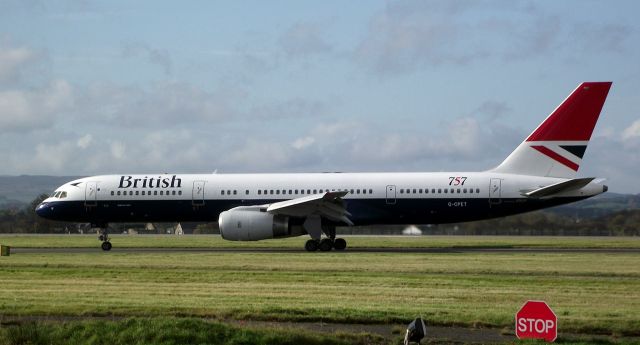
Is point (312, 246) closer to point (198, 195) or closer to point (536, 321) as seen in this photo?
point (198, 195)

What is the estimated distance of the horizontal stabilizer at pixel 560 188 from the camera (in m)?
38.5

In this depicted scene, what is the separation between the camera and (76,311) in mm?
18891

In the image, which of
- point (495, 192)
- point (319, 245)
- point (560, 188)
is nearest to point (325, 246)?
point (319, 245)

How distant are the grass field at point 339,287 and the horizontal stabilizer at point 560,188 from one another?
3536 millimetres

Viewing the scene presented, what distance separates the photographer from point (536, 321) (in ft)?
42.1


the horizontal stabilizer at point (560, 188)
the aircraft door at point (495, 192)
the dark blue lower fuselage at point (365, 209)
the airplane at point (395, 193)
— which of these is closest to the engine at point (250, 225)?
the airplane at point (395, 193)

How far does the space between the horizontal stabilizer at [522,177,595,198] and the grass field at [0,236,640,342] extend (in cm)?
354

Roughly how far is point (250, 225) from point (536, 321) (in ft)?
90.8

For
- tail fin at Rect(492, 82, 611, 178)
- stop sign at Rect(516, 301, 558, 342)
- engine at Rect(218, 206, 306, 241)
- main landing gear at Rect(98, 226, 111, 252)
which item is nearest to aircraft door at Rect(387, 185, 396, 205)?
engine at Rect(218, 206, 306, 241)

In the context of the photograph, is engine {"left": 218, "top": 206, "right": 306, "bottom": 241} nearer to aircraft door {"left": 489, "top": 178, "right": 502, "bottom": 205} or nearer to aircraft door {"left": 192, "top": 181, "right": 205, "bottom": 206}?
aircraft door {"left": 192, "top": 181, "right": 205, "bottom": 206}

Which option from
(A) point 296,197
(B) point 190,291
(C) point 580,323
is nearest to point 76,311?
(B) point 190,291

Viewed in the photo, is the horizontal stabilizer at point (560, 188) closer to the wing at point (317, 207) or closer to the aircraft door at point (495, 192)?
the aircraft door at point (495, 192)

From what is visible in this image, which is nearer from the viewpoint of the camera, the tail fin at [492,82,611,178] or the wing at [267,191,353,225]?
the wing at [267,191,353,225]

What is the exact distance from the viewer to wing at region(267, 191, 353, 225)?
3925 centimetres
